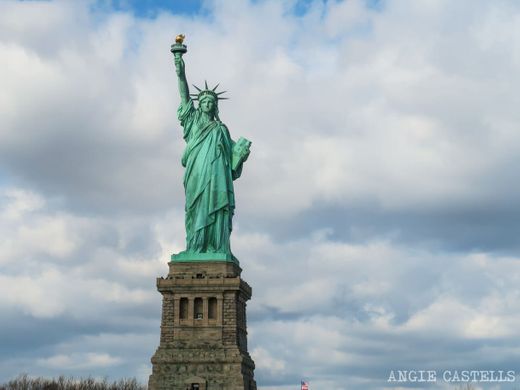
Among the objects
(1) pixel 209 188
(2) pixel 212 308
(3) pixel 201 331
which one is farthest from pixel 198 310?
(1) pixel 209 188

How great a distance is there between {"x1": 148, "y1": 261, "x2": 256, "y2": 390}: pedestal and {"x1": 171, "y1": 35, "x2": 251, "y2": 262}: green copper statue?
1.35m

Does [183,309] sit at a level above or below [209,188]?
below

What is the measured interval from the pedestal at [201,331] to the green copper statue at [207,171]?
4.42ft

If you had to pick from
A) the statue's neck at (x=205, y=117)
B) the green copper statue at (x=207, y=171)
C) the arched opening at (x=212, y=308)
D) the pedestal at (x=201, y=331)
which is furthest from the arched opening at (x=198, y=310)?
the statue's neck at (x=205, y=117)

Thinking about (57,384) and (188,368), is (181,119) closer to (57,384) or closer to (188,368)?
(188,368)

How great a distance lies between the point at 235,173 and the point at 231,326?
1006 centimetres

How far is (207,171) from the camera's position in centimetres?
6225

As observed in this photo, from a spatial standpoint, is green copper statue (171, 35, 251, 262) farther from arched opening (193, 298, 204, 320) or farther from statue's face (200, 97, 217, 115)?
arched opening (193, 298, 204, 320)

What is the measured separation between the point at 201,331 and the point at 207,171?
9.88m

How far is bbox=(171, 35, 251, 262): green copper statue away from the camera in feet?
202

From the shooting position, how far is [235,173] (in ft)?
209

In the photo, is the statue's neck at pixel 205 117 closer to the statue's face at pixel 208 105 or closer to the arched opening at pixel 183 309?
the statue's face at pixel 208 105

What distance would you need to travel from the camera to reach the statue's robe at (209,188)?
6162 centimetres

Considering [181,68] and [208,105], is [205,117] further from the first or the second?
[181,68]
